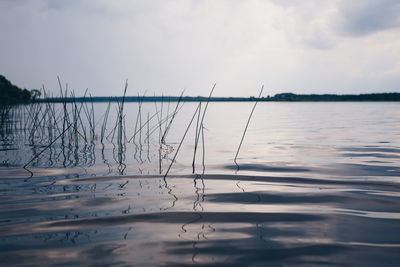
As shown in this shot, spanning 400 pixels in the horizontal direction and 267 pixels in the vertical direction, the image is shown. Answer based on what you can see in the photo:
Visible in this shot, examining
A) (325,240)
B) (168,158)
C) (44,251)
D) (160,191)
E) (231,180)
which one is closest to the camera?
(44,251)

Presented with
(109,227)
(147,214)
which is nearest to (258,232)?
(147,214)

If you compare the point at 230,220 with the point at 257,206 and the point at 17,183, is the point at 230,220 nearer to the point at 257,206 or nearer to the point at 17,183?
the point at 257,206

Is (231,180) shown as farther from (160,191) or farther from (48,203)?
(48,203)

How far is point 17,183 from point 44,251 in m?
1.99

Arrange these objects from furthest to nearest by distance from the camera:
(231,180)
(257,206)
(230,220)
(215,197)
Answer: (231,180) → (215,197) → (257,206) → (230,220)

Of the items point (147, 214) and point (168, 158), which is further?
point (168, 158)

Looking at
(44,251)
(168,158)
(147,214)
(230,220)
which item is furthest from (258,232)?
(168,158)

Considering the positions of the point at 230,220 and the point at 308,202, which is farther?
the point at 308,202

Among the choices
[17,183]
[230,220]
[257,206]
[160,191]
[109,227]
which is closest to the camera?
[109,227]

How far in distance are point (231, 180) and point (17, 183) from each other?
2390 millimetres

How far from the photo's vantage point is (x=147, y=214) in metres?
2.31

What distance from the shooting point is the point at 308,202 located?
2631 mm

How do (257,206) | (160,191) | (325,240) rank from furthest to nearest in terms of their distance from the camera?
(160,191) < (257,206) < (325,240)

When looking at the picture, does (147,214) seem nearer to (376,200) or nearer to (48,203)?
(48,203)
